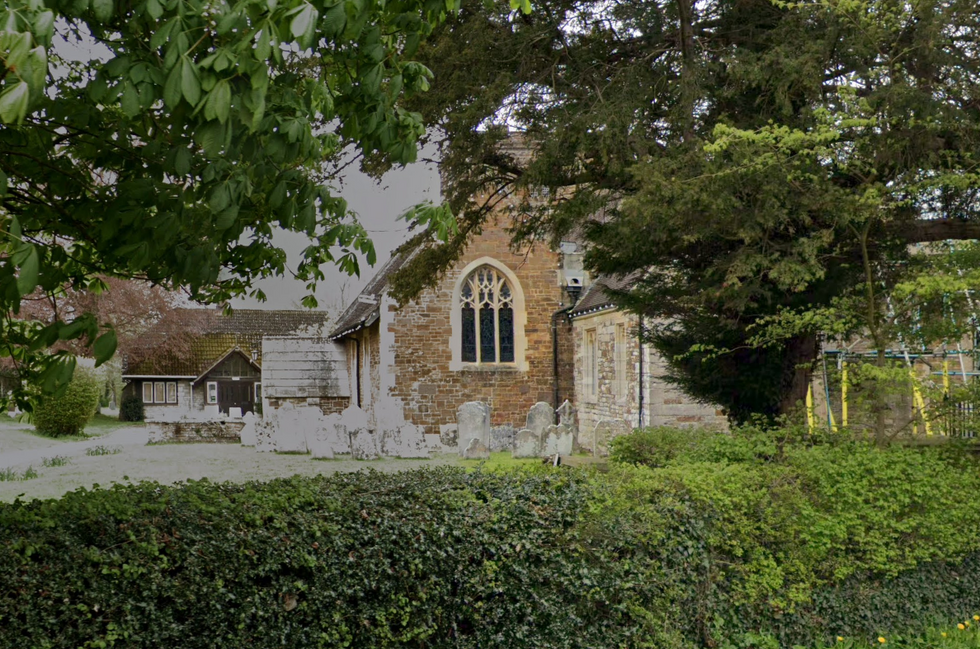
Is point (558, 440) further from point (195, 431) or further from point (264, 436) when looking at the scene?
point (195, 431)

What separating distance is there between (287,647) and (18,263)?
317 cm

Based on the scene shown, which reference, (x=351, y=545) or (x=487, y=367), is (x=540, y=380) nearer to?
(x=487, y=367)

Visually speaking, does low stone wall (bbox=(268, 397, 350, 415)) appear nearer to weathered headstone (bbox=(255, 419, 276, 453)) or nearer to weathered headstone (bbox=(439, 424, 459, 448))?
weathered headstone (bbox=(255, 419, 276, 453))

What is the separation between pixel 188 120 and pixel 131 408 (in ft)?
26.3

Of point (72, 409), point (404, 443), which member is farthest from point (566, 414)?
point (72, 409)

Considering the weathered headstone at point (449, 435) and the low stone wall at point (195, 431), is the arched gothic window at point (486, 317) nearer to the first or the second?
the weathered headstone at point (449, 435)

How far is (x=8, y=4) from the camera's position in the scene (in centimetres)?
241

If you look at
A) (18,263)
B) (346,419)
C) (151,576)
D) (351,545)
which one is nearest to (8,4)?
(18,263)

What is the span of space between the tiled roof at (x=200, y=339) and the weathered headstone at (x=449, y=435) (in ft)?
18.6

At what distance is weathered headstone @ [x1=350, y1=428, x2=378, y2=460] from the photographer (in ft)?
42.4

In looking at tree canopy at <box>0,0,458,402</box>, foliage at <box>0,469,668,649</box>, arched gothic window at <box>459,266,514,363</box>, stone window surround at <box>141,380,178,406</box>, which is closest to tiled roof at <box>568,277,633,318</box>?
arched gothic window at <box>459,266,514,363</box>

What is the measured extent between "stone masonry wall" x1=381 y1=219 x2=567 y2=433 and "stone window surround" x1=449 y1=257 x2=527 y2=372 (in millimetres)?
68

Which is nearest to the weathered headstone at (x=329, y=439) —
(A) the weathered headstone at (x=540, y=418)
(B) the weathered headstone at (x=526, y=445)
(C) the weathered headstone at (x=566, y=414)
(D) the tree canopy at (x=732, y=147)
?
(D) the tree canopy at (x=732, y=147)

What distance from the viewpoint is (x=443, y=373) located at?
1844 centimetres
